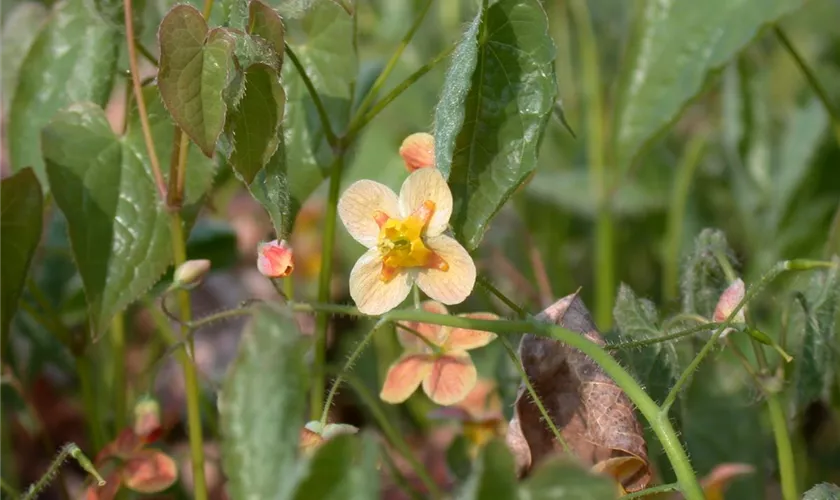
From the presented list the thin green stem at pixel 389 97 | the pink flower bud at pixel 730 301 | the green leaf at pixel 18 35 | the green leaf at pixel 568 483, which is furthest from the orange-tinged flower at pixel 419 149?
the green leaf at pixel 18 35

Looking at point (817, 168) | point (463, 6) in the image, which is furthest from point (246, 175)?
point (463, 6)

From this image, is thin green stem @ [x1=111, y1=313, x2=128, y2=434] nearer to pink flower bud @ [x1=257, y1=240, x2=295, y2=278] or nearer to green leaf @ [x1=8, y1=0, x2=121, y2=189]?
green leaf @ [x1=8, y1=0, x2=121, y2=189]

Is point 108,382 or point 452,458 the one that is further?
point 108,382

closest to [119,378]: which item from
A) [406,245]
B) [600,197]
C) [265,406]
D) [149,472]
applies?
[149,472]

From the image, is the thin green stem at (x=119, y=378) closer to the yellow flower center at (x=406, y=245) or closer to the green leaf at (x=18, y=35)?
the green leaf at (x=18, y=35)

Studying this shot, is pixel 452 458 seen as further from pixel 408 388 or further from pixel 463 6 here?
pixel 463 6

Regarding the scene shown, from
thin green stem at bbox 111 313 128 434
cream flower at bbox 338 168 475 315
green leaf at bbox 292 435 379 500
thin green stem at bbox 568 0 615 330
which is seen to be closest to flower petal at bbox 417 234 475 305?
cream flower at bbox 338 168 475 315
